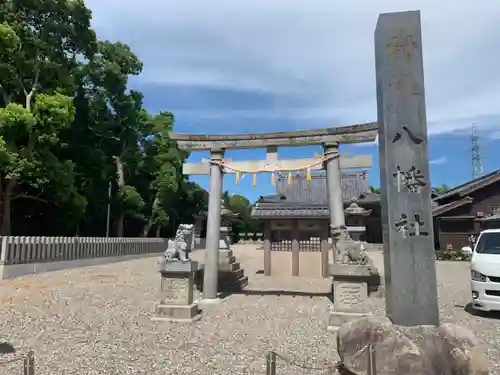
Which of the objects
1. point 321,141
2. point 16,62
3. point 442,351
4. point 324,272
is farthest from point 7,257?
point 442,351

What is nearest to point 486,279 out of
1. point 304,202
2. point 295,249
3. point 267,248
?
point 295,249

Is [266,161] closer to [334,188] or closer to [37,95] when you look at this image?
[334,188]

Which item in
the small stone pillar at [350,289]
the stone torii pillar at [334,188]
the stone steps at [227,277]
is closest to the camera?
the small stone pillar at [350,289]

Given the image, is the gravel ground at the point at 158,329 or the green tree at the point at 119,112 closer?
the gravel ground at the point at 158,329

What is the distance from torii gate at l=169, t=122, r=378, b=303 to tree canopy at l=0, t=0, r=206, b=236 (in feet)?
28.5

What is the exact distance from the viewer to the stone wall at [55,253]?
1316cm

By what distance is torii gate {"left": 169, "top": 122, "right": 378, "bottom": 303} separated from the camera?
971 centimetres

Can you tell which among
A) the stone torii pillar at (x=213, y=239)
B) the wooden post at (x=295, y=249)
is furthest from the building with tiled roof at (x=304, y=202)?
the stone torii pillar at (x=213, y=239)

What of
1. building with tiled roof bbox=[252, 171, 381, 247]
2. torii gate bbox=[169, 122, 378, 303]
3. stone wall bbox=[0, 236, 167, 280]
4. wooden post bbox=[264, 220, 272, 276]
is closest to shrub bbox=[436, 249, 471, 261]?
building with tiled roof bbox=[252, 171, 381, 247]

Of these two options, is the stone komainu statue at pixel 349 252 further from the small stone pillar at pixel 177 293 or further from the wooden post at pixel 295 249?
Answer: the wooden post at pixel 295 249

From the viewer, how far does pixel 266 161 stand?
10344 mm

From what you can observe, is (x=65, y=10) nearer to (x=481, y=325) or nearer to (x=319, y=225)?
(x=319, y=225)

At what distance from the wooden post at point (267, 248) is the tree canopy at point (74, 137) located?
9.13m

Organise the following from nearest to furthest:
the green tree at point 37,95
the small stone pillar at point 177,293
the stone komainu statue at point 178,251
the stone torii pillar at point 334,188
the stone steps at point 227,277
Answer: the small stone pillar at point 177,293
the stone komainu statue at point 178,251
the stone torii pillar at point 334,188
the stone steps at point 227,277
the green tree at point 37,95
